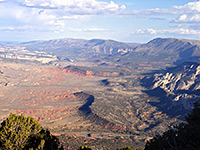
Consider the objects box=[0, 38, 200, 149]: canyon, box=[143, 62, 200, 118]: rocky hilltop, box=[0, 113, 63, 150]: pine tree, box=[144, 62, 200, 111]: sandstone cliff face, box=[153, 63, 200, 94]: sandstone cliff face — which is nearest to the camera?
box=[0, 113, 63, 150]: pine tree

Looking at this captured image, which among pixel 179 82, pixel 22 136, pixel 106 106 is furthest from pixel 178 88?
pixel 22 136

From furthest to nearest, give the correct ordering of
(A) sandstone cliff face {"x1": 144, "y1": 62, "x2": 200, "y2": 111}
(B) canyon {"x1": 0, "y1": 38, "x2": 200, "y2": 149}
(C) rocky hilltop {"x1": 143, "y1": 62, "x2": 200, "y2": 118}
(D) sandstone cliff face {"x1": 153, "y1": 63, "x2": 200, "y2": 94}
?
(D) sandstone cliff face {"x1": 153, "y1": 63, "x2": 200, "y2": 94}, (A) sandstone cliff face {"x1": 144, "y1": 62, "x2": 200, "y2": 111}, (C) rocky hilltop {"x1": 143, "y1": 62, "x2": 200, "y2": 118}, (B) canyon {"x1": 0, "y1": 38, "x2": 200, "y2": 149}

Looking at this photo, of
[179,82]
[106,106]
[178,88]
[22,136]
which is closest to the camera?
[22,136]

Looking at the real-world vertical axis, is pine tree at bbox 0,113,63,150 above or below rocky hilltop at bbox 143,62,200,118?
above

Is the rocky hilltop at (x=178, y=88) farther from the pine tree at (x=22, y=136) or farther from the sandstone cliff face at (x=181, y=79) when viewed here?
the pine tree at (x=22, y=136)

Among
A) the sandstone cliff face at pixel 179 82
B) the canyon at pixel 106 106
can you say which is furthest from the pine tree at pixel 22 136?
the sandstone cliff face at pixel 179 82

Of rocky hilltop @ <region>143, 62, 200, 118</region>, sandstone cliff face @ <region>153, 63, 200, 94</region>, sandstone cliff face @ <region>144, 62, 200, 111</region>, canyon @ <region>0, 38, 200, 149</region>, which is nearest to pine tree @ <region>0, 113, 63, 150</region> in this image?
canyon @ <region>0, 38, 200, 149</region>

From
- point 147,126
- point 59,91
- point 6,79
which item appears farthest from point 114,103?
point 6,79

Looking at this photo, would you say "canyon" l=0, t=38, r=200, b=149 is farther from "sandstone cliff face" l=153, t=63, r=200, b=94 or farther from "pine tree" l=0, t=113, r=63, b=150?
"pine tree" l=0, t=113, r=63, b=150

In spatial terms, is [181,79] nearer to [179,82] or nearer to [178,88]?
[179,82]

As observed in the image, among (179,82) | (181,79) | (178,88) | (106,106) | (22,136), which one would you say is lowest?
(106,106)

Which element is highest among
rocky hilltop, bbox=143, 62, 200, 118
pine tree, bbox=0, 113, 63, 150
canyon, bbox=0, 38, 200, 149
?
pine tree, bbox=0, 113, 63, 150
